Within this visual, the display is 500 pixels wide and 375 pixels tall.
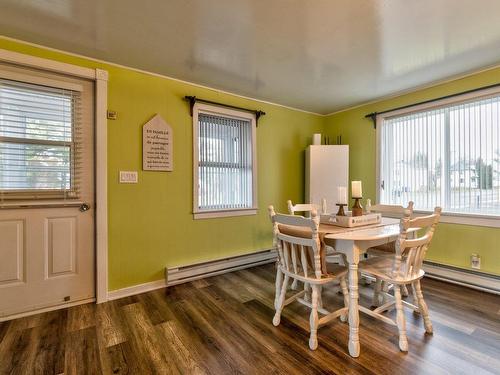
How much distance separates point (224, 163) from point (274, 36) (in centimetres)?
163

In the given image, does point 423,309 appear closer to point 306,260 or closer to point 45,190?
point 306,260

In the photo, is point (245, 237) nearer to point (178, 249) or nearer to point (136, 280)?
point (178, 249)

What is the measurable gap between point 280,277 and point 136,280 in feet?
5.16

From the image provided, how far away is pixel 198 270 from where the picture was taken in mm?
2936

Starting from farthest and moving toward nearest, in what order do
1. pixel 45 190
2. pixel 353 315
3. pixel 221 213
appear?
pixel 221 213
pixel 45 190
pixel 353 315

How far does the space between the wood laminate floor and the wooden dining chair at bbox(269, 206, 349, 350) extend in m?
0.18

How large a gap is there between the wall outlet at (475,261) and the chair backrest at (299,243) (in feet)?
7.02

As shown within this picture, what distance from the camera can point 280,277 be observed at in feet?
6.66

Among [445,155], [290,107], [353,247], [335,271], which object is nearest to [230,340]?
[335,271]

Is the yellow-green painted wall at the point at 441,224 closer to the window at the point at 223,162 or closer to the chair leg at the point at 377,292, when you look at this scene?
the chair leg at the point at 377,292

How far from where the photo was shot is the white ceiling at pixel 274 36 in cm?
170

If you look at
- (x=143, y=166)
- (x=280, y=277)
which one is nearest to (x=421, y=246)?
(x=280, y=277)

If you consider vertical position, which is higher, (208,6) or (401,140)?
(208,6)

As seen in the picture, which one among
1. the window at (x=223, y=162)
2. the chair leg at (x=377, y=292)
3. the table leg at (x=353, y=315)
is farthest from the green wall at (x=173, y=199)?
the table leg at (x=353, y=315)
